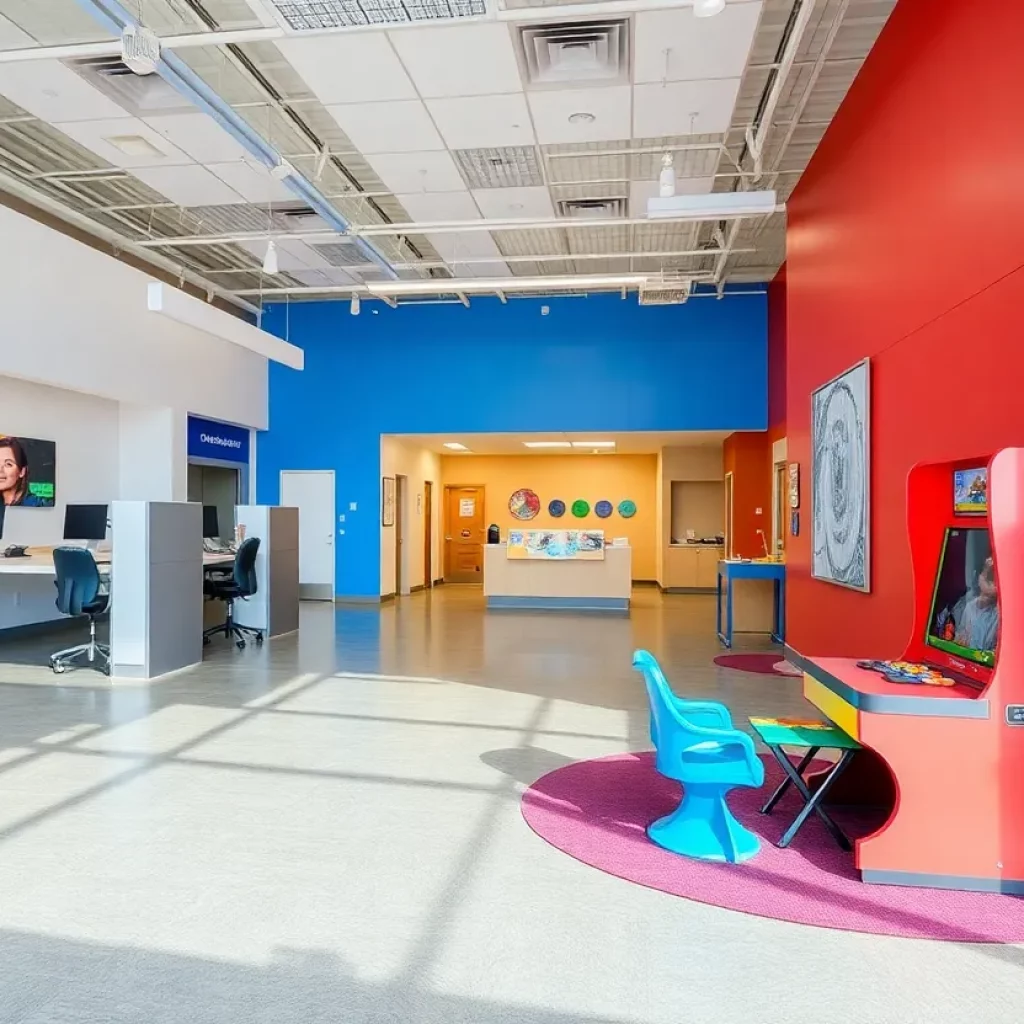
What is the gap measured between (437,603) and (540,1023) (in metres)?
10.7

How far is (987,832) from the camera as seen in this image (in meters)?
2.92

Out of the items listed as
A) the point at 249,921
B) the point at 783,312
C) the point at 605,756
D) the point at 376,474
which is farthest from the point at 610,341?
the point at 249,921

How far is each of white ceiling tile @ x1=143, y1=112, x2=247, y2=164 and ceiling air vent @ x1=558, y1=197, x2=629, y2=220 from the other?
3.36m

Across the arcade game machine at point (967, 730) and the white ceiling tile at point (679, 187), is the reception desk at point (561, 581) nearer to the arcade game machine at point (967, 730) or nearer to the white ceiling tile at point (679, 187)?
the white ceiling tile at point (679, 187)

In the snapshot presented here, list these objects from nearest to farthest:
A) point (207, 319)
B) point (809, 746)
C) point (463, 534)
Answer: point (809, 746) → point (207, 319) → point (463, 534)

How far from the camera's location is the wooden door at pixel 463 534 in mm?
16828

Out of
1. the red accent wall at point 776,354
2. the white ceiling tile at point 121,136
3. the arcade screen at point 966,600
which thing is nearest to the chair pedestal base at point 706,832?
the arcade screen at point 966,600

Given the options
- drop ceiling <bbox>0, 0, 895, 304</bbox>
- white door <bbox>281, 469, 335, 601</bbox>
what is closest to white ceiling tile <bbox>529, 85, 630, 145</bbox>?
drop ceiling <bbox>0, 0, 895, 304</bbox>

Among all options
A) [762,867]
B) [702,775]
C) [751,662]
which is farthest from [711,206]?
[762,867]

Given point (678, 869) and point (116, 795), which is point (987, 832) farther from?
Answer: point (116, 795)

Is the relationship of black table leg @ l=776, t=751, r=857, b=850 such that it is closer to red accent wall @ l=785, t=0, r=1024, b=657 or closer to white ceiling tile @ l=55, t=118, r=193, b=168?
red accent wall @ l=785, t=0, r=1024, b=657

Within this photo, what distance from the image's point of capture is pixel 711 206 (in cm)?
631

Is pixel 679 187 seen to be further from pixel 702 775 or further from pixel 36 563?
pixel 36 563

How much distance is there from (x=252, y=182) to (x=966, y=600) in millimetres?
7397
